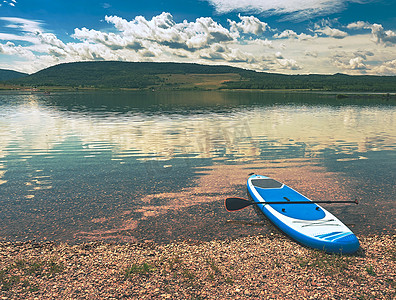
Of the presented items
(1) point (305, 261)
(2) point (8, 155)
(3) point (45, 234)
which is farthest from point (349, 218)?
(2) point (8, 155)

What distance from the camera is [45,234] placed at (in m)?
12.1

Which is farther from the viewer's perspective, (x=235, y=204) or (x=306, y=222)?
(x=235, y=204)

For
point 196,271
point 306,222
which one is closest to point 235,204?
point 306,222

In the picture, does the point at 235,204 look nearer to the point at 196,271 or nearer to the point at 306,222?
the point at 306,222

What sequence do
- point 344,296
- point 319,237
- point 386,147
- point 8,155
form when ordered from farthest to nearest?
point 386,147
point 8,155
point 319,237
point 344,296

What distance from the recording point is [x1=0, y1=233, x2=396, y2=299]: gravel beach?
8.30 m

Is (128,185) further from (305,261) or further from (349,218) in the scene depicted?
(349,218)

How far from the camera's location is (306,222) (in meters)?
11.9

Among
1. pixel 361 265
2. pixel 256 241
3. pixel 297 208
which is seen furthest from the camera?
pixel 297 208

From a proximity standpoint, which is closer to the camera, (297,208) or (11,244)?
(11,244)

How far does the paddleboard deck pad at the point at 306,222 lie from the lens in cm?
1052

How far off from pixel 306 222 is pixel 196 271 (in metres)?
5.50

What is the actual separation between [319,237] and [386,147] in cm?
2604

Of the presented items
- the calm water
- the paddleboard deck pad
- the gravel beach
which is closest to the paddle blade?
the calm water
